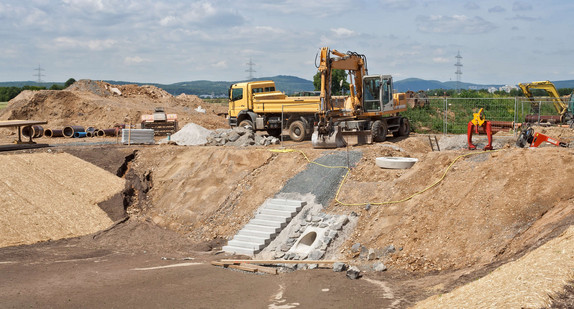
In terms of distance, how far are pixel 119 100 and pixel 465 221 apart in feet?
129

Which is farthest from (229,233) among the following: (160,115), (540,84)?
(540,84)

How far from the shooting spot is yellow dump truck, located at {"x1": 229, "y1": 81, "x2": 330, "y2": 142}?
29.0 metres

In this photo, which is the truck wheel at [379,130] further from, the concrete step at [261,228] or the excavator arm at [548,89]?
the excavator arm at [548,89]

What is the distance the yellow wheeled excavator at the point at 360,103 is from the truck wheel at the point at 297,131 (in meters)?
1.87

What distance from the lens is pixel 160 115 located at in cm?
3600

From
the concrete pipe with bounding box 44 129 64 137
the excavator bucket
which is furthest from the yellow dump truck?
the concrete pipe with bounding box 44 129 64 137

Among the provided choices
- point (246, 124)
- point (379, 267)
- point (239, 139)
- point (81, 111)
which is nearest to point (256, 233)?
point (379, 267)

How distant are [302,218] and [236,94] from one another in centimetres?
1510

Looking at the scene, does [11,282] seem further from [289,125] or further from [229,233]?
[289,125]

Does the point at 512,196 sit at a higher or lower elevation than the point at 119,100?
lower

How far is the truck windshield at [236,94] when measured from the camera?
32.6 m

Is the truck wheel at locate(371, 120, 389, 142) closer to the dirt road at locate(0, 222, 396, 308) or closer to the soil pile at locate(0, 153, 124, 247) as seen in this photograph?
the soil pile at locate(0, 153, 124, 247)

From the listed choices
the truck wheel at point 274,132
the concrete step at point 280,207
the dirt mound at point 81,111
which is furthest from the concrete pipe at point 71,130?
the concrete step at point 280,207

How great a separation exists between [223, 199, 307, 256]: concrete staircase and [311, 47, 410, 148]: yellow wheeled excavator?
6534 millimetres
